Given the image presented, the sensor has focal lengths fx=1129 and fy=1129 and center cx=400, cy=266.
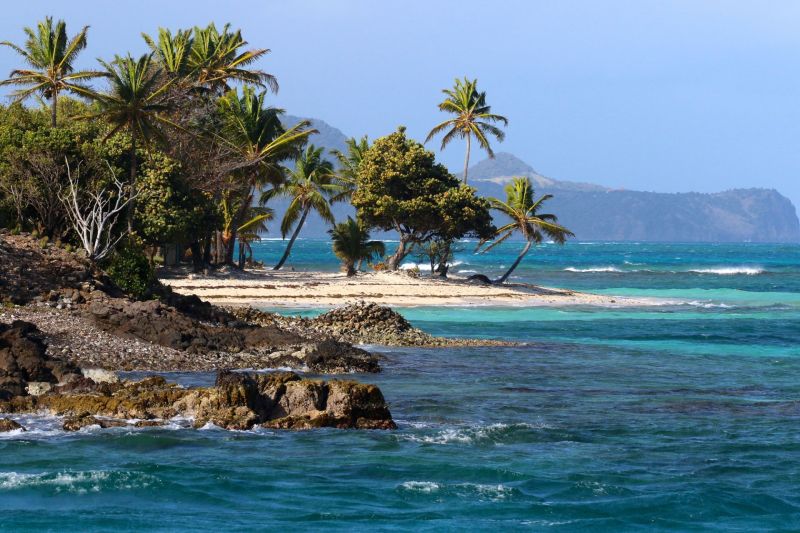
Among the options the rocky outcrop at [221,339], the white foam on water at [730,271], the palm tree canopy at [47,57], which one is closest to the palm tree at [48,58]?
the palm tree canopy at [47,57]

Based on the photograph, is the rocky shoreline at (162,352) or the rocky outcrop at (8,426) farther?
the rocky shoreline at (162,352)

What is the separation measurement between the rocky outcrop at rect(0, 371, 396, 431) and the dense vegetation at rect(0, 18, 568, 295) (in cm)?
1612

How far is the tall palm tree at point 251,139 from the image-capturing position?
60938mm

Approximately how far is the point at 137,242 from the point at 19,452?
33824 mm

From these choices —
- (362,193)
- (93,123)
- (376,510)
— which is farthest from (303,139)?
(376,510)

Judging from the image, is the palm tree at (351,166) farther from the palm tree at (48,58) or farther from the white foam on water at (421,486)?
the white foam on water at (421,486)

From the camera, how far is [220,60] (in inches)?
2498

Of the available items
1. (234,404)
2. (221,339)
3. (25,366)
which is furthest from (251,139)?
(234,404)

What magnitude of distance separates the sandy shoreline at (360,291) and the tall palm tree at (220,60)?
36.1 feet

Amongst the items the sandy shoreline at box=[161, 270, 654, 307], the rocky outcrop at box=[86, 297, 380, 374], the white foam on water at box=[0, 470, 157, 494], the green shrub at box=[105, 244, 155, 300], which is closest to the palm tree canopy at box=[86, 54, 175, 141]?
the sandy shoreline at box=[161, 270, 654, 307]

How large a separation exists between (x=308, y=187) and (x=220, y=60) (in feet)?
30.9

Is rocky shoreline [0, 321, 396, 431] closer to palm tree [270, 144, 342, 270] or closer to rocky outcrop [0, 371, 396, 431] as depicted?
rocky outcrop [0, 371, 396, 431]

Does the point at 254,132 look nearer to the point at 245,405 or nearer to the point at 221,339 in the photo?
the point at 221,339

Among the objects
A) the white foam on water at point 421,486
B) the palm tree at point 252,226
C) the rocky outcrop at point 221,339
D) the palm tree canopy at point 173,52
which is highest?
the palm tree canopy at point 173,52
